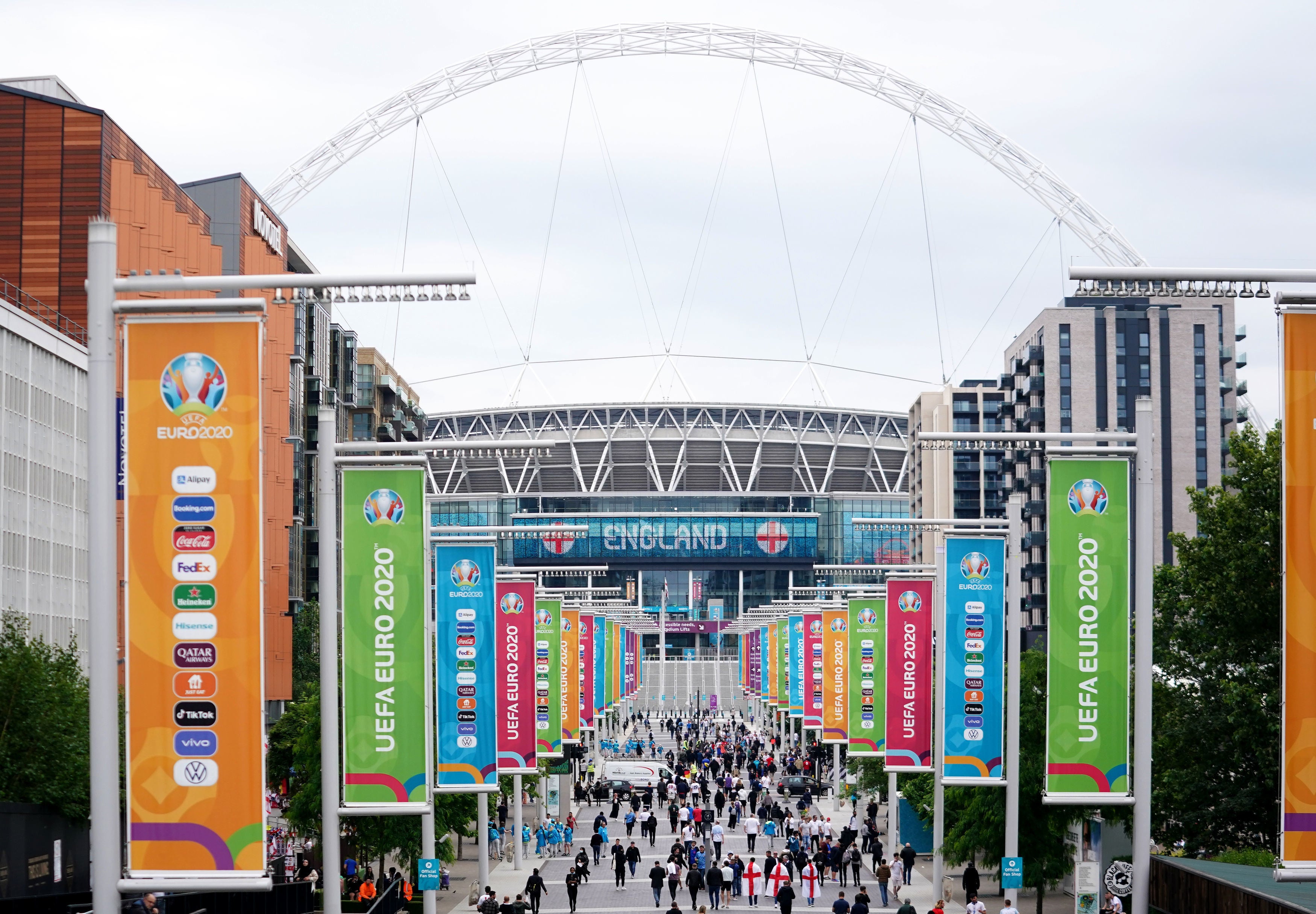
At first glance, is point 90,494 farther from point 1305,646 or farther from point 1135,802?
point 1135,802

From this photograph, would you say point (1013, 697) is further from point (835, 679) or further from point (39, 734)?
point (835, 679)

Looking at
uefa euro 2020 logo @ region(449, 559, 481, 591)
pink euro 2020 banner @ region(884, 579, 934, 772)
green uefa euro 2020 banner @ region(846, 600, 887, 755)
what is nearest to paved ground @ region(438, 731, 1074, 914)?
green uefa euro 2020 banner @ region(846, 600, 887, 755)

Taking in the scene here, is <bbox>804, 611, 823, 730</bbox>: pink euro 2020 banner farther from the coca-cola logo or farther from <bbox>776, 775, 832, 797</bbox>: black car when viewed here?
the coca-cola logo

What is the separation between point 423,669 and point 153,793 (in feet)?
→ 34.8

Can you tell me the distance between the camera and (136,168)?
6906cm

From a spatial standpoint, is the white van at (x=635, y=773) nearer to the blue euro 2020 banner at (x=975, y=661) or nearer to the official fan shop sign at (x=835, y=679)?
the official fan shop sign at (x=835, y=679)

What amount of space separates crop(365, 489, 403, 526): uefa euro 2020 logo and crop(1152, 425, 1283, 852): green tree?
28.7m

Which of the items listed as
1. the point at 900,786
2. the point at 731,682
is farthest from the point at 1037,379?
the point at 900,786

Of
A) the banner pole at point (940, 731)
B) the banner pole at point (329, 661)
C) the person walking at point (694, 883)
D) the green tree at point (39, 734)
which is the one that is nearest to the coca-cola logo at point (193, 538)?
the banner pole at point (329, 661)

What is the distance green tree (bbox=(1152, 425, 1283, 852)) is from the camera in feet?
157

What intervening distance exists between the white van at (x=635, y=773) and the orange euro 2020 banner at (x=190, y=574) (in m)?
66.8

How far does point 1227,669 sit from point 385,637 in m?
33.1

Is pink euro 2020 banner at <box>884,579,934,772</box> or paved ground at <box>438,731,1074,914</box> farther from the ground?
pink euro 2020 banner at <box>884,579,934,772</box>

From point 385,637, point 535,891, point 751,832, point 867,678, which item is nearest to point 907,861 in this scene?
point 867,678
